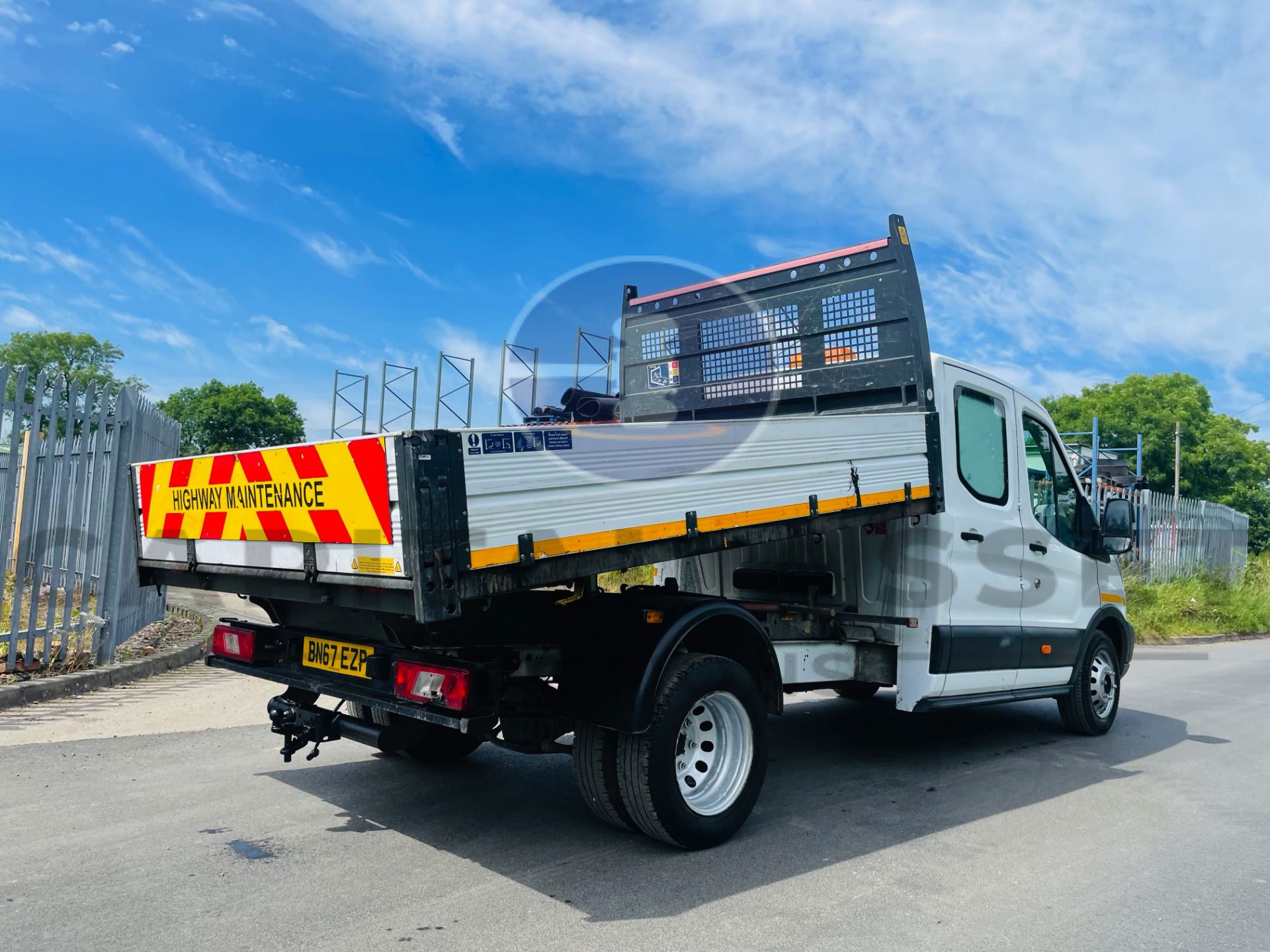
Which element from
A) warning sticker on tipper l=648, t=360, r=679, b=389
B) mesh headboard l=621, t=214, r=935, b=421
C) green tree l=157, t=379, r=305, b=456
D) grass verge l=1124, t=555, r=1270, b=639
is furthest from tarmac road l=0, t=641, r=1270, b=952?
green tree l=157, t=379, r=305, b=456

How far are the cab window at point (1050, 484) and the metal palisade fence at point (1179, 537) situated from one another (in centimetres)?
1177

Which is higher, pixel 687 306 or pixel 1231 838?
pixel 687 306

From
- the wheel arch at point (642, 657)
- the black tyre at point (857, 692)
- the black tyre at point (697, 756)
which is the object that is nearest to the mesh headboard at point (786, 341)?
the wheel arch at point (642, 657)

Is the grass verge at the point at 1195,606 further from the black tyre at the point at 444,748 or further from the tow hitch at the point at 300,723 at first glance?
the tow hitch at the point at 300,723

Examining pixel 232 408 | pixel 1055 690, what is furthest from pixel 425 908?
pixel 232 408

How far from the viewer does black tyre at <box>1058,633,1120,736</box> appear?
269 inches

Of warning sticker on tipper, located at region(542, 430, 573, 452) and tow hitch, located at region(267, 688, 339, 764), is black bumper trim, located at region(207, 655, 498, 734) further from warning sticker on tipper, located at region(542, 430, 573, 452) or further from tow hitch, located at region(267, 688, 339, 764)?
warning sticker on tipper, located at region(542, 430, 573, 452)

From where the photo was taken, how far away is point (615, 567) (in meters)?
3.73

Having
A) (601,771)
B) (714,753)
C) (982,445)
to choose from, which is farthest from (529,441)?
(982,445)

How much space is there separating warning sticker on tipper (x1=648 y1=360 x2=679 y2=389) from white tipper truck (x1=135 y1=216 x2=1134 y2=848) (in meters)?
0.02

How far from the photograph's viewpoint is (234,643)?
4.85 metres

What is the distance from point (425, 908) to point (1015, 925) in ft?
7.13

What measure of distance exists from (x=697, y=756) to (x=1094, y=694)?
4148 mm

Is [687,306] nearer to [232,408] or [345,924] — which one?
[345,924]
